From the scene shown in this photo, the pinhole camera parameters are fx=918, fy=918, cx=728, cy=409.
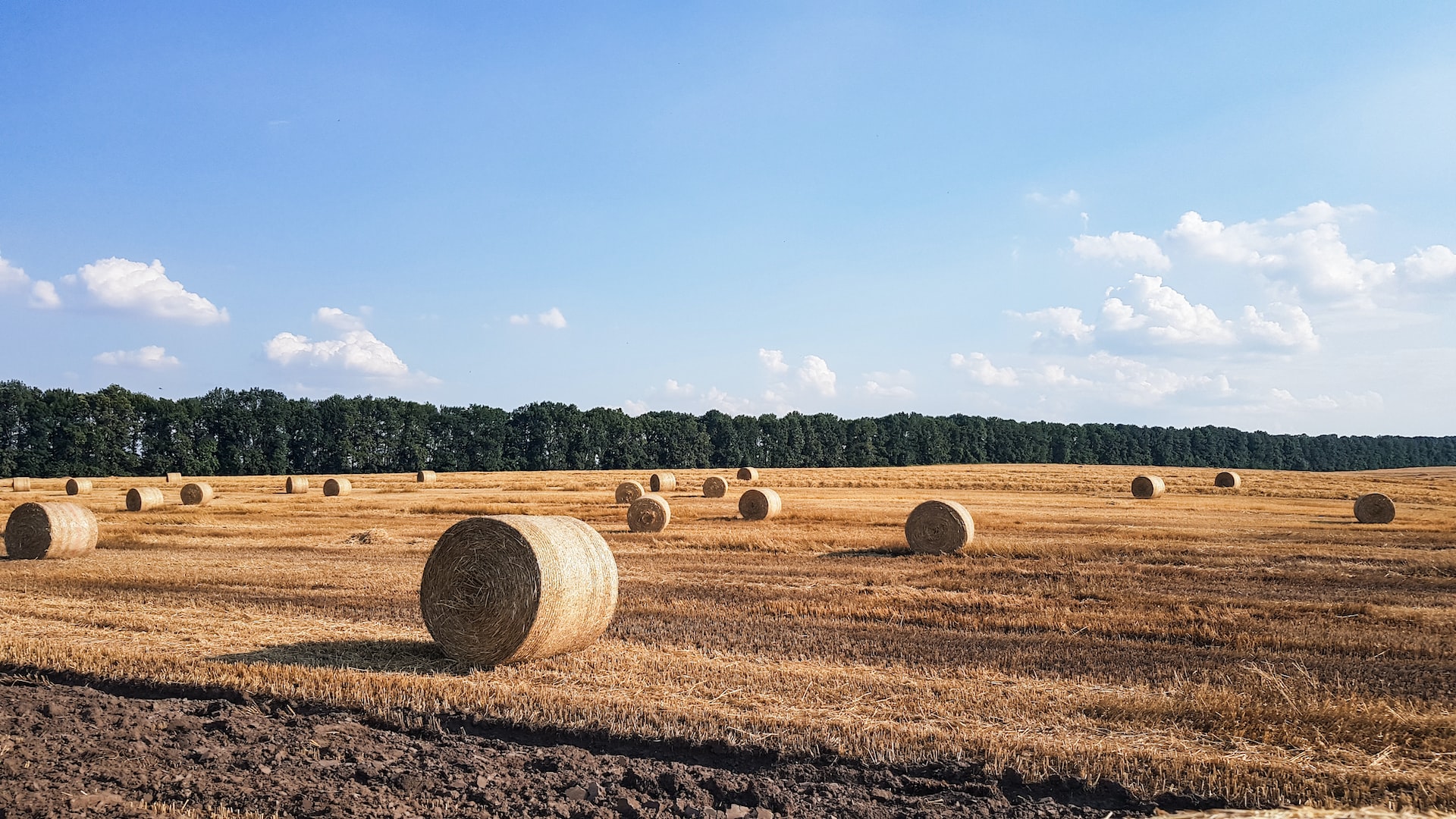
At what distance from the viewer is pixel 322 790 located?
18.7 ft

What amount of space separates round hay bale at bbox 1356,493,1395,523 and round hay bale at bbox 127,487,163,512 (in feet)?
124

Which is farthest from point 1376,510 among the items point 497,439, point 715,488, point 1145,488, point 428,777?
point 497,439

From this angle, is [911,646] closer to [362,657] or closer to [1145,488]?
[362,657]

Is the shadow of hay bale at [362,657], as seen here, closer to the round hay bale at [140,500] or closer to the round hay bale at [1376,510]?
the round hay bale at [140,500]

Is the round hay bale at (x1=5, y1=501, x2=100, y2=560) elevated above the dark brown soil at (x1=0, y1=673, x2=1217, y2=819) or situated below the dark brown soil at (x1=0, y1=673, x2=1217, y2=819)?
above

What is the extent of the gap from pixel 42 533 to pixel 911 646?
1709 centimetres

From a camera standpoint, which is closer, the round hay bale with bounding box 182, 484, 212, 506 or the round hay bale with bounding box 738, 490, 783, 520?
the round hay bale with bounding box 738, 490, 783, 520

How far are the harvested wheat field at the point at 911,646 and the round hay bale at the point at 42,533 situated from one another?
565 mm

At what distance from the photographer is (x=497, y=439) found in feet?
261

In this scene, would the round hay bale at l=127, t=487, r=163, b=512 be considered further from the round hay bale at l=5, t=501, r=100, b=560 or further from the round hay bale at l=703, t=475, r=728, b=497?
the round hay bale at l=703, t=475, r=728, b=497

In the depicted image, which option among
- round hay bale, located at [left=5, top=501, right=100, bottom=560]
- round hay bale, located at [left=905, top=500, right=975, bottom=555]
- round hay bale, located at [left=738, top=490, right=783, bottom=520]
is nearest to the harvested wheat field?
round hay bale, located at [left=5, top=501, right=100, bottom=560]

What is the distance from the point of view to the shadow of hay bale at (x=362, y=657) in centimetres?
873

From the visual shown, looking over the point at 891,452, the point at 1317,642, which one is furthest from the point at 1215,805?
the point at 891,452

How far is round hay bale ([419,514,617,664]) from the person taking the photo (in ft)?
29.6
